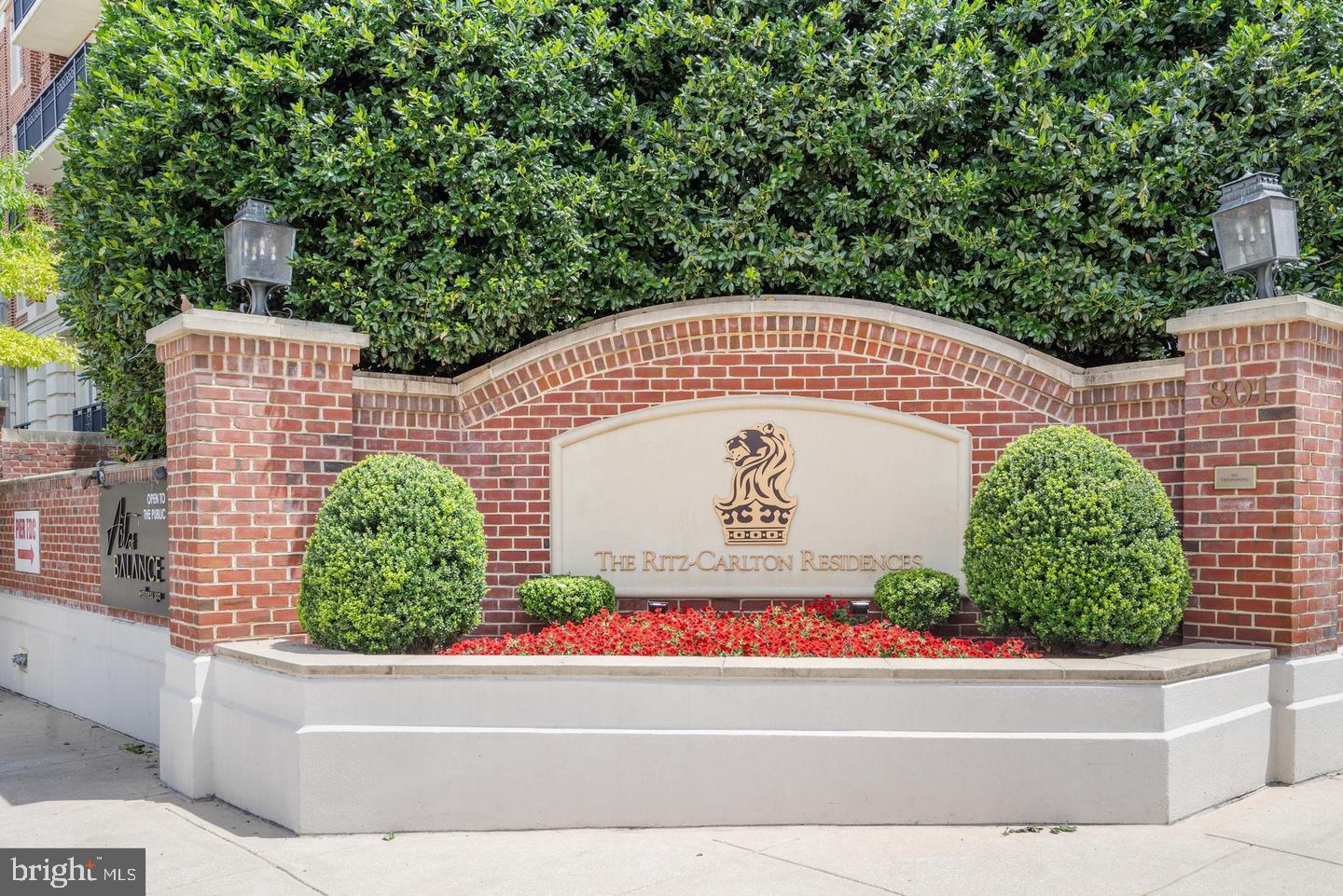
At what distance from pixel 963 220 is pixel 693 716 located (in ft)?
12.9

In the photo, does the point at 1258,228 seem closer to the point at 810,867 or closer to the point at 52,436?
the point at 810,867

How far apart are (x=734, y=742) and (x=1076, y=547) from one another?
6.80ft

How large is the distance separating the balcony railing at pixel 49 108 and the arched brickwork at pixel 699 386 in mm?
13082

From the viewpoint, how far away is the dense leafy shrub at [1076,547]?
5273 mm

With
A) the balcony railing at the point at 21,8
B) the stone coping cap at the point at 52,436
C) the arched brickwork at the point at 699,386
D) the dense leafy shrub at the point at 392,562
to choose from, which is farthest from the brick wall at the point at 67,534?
the balcony railing at the point at 21,8

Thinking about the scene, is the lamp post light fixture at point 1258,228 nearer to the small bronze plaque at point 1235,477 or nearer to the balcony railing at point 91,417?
the small bronze plaque at point 1235,477

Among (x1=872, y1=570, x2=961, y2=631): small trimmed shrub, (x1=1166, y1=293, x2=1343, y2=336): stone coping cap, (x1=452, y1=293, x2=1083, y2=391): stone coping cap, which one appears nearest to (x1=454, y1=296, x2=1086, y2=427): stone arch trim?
(x1=452, y1=293, x2=1083, y2=391): stone coping cap

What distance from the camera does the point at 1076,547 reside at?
5270 millimetres

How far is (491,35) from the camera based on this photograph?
6633 millimetres

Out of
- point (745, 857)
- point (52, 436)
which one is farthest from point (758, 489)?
point (52, 436)

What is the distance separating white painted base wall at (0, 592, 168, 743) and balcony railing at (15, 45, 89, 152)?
401 inches

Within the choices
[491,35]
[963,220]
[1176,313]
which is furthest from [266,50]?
[1176,313]

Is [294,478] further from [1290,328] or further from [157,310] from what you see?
[1290,328]

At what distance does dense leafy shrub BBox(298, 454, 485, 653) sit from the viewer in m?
5.37
